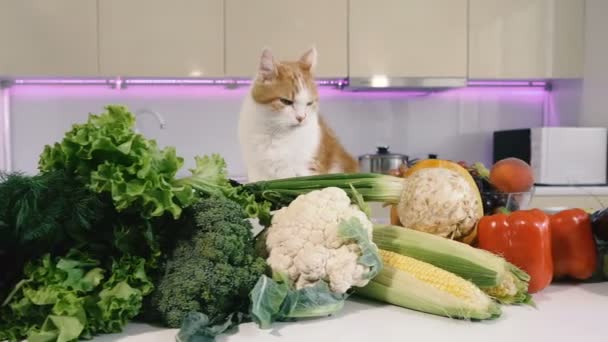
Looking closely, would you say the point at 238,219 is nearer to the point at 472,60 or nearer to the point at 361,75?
the point at 361,75

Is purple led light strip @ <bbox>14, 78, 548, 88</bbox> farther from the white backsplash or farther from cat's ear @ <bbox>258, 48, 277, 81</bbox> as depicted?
cat's ear @ <bbox>258, 48, 277, 81</bbox>

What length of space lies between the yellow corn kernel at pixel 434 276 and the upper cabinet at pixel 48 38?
224 cm

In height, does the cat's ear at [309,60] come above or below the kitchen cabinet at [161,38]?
below

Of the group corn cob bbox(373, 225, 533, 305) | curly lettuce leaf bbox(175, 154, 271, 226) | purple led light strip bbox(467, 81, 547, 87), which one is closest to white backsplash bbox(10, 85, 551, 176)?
purple led light strip bbox(467, 81, 547, 87)

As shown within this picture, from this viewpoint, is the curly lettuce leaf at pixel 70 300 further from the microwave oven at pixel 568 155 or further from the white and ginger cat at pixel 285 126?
the microwave oven at pixel 568 155

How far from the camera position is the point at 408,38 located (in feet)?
8.97

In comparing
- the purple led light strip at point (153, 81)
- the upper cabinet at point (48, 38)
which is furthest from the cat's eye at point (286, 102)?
the upper cabinet at point (48, 38)

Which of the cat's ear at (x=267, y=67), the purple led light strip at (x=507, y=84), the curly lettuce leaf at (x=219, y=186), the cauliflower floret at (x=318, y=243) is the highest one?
the purple led light strip at (x=507, y=84)

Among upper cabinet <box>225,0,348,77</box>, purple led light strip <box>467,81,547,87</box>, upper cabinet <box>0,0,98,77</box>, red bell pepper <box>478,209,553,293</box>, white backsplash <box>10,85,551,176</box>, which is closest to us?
red bell pepper <box>478,209,553,293</box>

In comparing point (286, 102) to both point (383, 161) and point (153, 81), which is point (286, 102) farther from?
point (153, 81)

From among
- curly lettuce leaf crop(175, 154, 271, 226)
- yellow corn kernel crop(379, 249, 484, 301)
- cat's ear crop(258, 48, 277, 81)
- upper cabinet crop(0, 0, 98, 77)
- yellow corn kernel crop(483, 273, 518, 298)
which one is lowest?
yellow corn kernel crop(483, 273, 518, 298)

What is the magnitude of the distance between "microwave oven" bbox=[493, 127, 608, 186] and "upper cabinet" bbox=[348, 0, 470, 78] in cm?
56

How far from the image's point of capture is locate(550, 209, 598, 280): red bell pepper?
86 cm

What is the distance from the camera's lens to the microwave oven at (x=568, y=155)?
254cm
